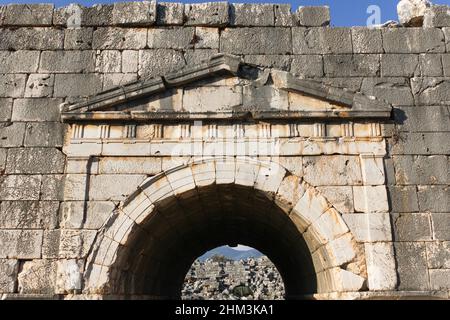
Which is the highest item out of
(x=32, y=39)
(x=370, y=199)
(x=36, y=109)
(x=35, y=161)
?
(x=32, y=39)

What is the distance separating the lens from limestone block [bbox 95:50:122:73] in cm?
637

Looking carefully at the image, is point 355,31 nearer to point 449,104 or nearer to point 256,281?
point 449,104

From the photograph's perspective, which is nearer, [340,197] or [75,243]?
[75,243]

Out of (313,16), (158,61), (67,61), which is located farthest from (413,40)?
(67,61)

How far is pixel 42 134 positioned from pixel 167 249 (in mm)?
2812

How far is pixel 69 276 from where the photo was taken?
5.42m

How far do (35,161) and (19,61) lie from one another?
59.3 inches

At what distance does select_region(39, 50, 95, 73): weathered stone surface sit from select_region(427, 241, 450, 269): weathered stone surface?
487cm

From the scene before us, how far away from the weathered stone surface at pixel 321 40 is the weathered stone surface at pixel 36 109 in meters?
3.32

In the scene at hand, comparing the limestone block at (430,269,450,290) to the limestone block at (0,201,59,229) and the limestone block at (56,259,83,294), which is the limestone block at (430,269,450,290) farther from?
the limestone block at (0,201,59,229)

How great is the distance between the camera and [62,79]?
6.33 metres

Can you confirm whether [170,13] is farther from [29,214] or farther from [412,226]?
[412,226]

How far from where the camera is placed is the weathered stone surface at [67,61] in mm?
6371

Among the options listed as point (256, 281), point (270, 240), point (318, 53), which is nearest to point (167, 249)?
point (270, 240)
